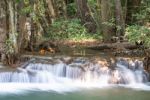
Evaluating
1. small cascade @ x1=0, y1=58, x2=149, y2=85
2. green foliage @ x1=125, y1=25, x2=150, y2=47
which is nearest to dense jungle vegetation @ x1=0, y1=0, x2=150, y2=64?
green foliage @ x1=125, y1=25, x2=150, y2=47

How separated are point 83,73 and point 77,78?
235 millimetres

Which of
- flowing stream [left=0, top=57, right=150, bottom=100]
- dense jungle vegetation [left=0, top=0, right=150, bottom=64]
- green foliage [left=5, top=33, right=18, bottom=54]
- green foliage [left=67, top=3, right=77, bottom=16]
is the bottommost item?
flowing stream [left=0, top=57, right=150, bottom=100]

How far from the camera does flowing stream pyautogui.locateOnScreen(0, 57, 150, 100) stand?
1140 centimetres

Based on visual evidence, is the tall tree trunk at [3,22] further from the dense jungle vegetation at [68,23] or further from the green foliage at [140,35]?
the green foliage at [140,35]

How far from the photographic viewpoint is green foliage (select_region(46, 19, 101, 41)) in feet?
58.5

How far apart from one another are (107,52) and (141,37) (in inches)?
53.3

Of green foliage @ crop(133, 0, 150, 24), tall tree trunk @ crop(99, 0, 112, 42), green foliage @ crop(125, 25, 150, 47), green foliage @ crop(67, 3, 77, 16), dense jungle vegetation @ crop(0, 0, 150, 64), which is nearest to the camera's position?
dense jungle vegetation @ crop(0, 0, 150, 64)

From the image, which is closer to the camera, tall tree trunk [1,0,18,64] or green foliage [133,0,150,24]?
tall tree trunk [1,0,18,64]

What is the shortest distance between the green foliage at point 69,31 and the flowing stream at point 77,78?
4.80m

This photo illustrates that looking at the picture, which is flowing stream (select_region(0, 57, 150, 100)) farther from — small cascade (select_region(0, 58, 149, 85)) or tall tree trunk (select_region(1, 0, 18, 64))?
tall tree trunk (select_region(1, 0, 18, 64))

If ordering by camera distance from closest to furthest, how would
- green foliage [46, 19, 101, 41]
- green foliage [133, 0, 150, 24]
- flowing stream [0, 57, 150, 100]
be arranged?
flowing stream [0, 57, 150, 100], green foliage [133, 0, 150, 24], green foliage [46, 19, 101, 41]

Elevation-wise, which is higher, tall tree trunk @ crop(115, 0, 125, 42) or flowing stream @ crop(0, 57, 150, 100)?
tall tree trunk @ crop(115, 0, 125, 42)

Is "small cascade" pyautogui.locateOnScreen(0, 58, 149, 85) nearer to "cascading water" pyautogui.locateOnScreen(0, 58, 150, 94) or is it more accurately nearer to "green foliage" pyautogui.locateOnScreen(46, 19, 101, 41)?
"cascading water" pyautogui.locateOnScreen(0, 58, 150, 94)

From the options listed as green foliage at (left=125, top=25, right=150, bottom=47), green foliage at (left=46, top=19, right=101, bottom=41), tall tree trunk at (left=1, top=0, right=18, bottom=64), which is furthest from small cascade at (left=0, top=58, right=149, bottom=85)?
green foliage at (left=46, top=19, right=101, bottom=41)
